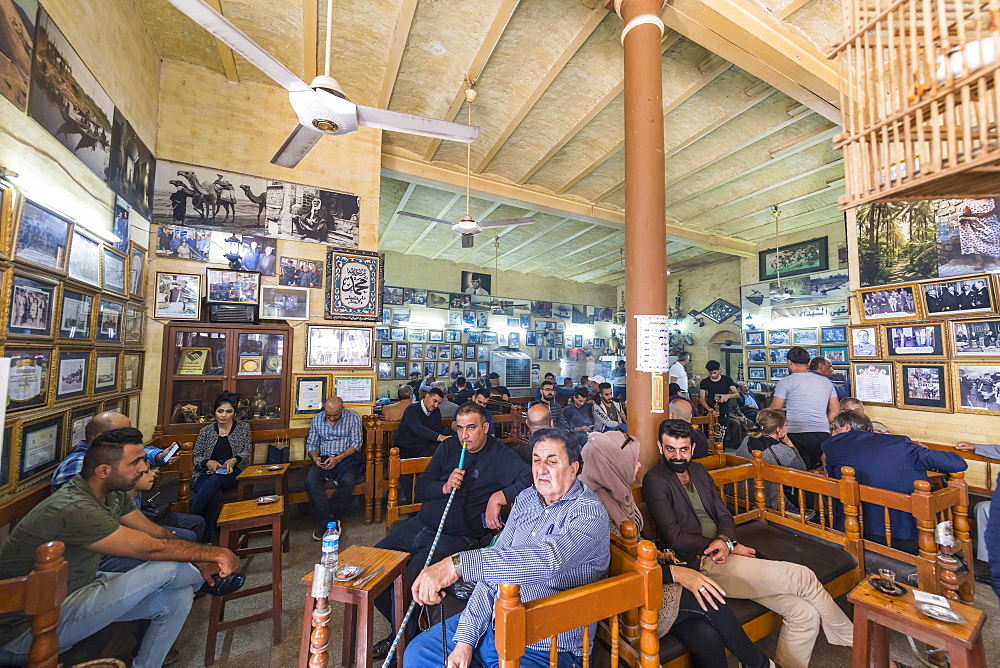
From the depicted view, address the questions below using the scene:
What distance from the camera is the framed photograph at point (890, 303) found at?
421 centimetres

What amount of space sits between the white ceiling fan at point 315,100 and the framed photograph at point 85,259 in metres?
1.60

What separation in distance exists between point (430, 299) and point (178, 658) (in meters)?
9.39

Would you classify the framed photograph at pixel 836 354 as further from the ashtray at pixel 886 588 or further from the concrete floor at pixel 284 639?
the ashtray at pixel 886 588

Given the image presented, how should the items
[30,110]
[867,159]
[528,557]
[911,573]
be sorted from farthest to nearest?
[911,573], [30,110], [528,557], [867,159]

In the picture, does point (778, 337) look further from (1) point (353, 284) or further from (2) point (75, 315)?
(2) point (75, 315)

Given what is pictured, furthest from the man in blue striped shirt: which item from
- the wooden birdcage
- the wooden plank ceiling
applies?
the wooden birdcage

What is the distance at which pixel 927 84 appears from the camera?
873 mm

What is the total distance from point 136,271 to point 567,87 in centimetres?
488

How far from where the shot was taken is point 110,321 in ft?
11.0

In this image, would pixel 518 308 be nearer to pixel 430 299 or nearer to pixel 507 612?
pixel 430 299

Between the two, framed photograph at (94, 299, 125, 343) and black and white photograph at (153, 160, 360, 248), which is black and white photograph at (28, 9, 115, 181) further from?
black and white photograph at (153, 160, 360, 248)

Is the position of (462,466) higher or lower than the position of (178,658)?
higher

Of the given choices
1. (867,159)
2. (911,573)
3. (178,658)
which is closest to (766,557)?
(911,573)

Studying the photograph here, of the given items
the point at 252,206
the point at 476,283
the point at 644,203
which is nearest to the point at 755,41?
the point at 644,203
